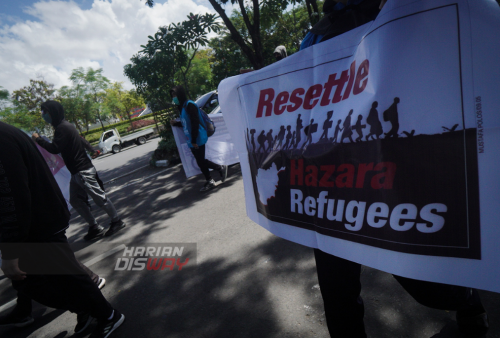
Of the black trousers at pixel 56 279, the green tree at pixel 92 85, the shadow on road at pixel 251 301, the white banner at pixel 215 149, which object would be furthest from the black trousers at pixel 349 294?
the green tree at pixel 92 85

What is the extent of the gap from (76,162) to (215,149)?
2.43 metres

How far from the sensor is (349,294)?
136cm

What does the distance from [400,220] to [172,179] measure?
21.7 feet

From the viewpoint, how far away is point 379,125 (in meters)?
1.00

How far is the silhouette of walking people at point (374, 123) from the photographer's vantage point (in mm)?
1001

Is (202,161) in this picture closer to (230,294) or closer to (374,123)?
(230,294)

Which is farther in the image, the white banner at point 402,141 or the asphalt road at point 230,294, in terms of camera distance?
the asphalt road at point 230,294

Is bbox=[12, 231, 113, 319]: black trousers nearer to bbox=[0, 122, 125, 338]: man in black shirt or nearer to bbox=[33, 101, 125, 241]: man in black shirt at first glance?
bbox=[0, 122, 125, 338]: man in black shirt

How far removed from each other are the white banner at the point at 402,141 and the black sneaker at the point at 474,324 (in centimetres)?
95

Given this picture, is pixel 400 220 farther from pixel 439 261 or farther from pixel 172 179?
pixel 172 179

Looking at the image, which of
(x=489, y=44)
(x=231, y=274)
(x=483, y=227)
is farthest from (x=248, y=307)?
(x=489, y=44)

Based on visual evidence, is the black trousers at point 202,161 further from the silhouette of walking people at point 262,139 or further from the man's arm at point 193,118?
the silhouette of walking people at point 262,139

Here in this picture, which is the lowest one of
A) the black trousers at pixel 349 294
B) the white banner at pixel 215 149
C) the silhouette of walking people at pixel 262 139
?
the black trousers at pixel 349 294

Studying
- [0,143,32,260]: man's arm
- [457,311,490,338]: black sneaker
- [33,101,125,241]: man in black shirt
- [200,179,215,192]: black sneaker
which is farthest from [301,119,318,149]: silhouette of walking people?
[200,179,215,192]: black sneaker
